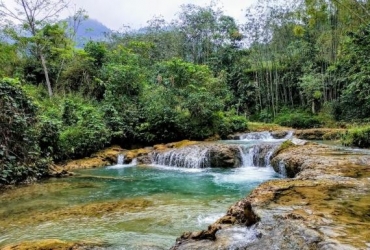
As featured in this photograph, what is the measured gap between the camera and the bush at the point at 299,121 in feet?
77.5

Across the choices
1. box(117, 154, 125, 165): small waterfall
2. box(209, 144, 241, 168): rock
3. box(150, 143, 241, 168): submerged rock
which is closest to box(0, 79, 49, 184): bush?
box(117, 154, 125, 165): small waterfall

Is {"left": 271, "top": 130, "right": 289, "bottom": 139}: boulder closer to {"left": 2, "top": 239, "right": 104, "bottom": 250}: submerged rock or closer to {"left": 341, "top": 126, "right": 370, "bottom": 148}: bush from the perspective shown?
{"left": 341, "top": 126, "right": 370, "bottom": 148}: bush

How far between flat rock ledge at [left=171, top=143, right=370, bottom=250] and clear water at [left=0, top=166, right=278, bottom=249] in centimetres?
107

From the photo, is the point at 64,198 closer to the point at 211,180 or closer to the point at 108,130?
the point at 211,180

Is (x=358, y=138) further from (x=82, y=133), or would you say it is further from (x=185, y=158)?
(x=82, y=133)

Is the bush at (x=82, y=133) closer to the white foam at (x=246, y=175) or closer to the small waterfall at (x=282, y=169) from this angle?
the white foam at (x=246, y=175)

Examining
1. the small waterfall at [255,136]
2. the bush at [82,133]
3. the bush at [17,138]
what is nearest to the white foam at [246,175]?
the bush at [17,138]

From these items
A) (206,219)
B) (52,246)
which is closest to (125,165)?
(206,219)

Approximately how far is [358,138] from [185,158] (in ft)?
22.4

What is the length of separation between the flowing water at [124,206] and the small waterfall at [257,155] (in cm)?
56

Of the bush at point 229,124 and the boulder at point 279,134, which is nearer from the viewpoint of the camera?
the boulder at point 279,134

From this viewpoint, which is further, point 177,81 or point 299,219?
point 177,81

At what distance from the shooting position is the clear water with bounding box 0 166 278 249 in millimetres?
5023

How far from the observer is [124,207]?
6.70m
